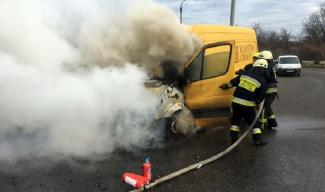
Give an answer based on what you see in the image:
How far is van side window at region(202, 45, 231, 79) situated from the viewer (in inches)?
323

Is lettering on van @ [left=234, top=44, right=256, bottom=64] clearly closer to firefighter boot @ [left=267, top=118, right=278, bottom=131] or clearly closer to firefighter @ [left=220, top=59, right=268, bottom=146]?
firefighter @ [left=220, top=59, right=268, bottom=146]

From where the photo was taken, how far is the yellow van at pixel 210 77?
26.6 ft

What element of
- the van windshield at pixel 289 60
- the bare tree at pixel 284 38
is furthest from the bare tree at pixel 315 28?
the van windshield at pixel 289 60

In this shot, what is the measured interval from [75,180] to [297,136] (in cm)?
476

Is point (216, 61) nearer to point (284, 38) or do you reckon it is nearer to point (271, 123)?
point (271, 123)

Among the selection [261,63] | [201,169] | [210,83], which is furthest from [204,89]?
[201,169]

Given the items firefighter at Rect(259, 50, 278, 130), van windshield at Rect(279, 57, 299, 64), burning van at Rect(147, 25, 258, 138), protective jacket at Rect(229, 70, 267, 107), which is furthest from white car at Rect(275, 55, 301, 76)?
protective jacket at Rect(229, 70, 267, 107)

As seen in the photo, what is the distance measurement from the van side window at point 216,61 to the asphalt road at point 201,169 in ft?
3.93

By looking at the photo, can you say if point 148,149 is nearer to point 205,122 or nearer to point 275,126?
point 205,122

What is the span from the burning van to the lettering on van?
1.13 feet

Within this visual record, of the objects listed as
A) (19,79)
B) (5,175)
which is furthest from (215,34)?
(5,175)

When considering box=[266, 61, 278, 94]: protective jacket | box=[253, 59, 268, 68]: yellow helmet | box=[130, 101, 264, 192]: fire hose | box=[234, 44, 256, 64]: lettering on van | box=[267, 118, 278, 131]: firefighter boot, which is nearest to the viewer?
box=[130, 101, 264, 192]: fire hose

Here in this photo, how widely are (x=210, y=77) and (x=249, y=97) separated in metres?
0.89

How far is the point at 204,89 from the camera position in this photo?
8148 millimetres
